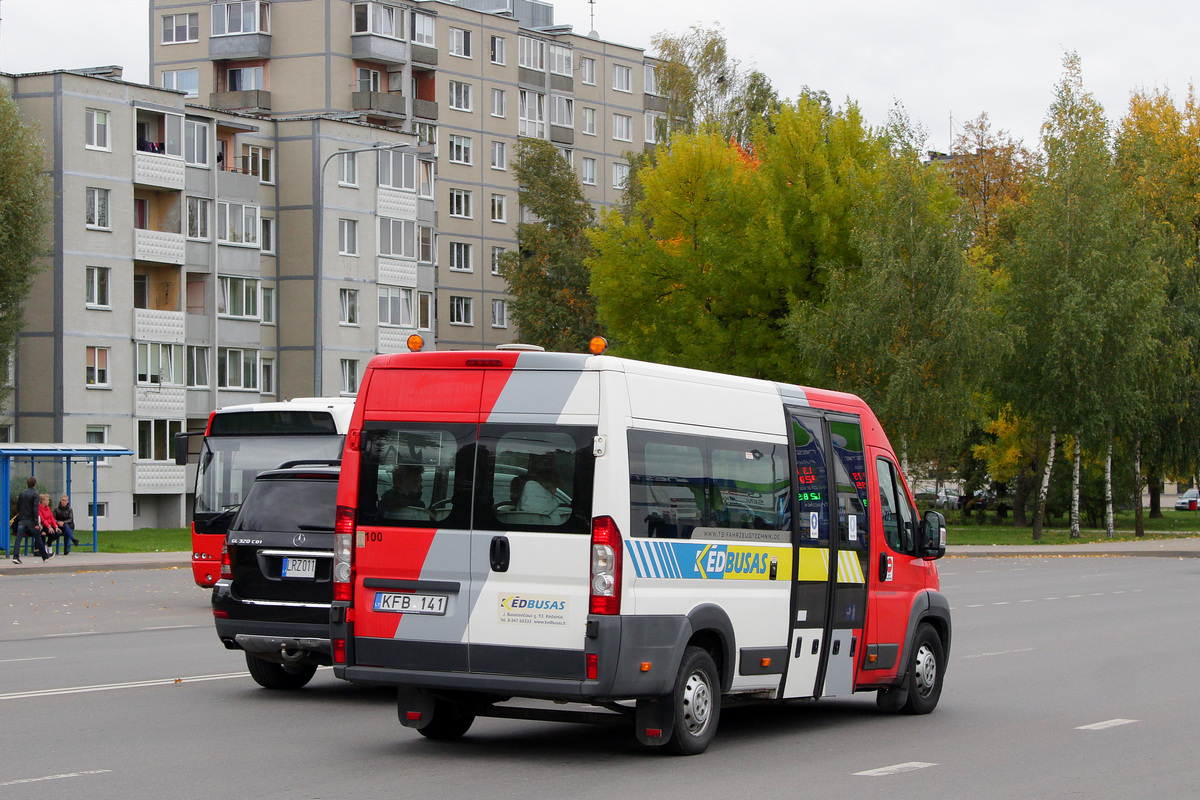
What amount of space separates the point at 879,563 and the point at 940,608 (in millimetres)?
1093

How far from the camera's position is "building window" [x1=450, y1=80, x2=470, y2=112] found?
79.8 metres

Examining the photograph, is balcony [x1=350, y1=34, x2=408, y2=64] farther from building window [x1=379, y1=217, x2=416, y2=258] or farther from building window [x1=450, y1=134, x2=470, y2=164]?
building window [x1=379, y1=217, x2=416, y2=258]

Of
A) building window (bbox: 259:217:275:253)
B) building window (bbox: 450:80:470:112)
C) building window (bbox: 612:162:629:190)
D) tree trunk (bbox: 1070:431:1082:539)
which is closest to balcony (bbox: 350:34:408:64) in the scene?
building window (bbox: 450:80:470:112)

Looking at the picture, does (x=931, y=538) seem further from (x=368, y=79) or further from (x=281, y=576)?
(x=368, y=79)

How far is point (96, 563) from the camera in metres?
33.1

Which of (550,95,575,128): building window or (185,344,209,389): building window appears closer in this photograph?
(185,344,209,389): building window

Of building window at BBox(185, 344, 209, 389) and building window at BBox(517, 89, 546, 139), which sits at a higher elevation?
building window at BBox(517, 89, 546, 139)

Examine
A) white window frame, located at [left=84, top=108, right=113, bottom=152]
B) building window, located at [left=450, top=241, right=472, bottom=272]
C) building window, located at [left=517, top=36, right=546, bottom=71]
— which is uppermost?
building window, located at [left=517, top=36, right=546, bottom=71]

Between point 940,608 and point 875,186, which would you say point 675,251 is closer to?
point 875,186

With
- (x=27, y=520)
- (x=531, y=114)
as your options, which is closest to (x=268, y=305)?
(x=531, y=114)

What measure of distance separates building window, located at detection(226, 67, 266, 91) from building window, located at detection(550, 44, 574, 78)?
19.8 metres

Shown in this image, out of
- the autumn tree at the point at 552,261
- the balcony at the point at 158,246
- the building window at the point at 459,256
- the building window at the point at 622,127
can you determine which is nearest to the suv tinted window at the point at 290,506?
the balcony at the point at 158,246

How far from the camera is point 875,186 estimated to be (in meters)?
44.4

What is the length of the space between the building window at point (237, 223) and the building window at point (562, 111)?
89.3 feet
